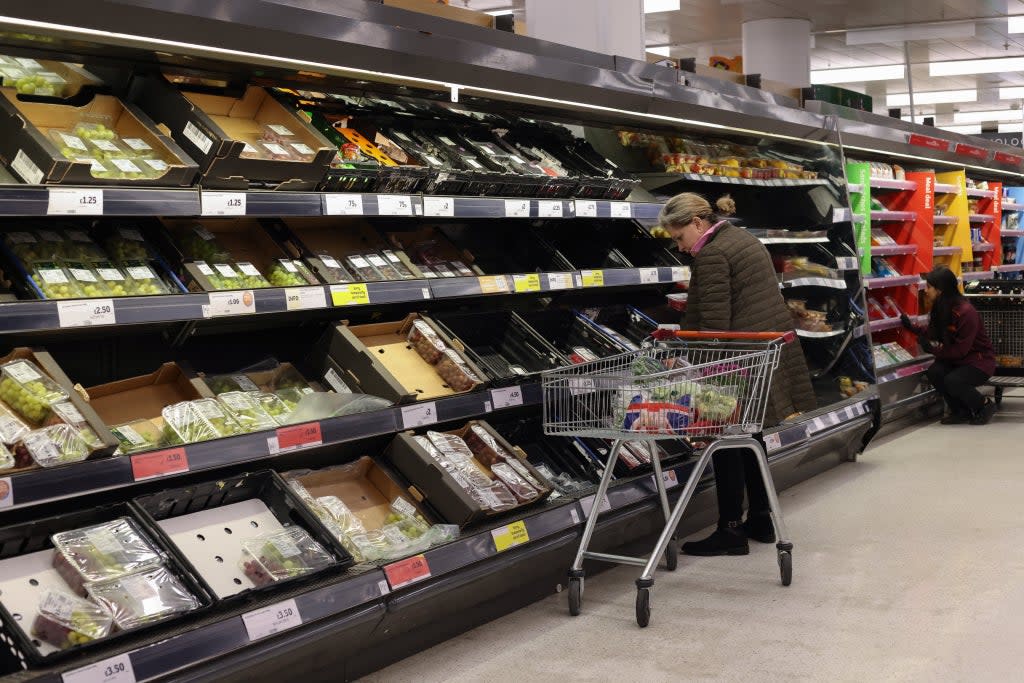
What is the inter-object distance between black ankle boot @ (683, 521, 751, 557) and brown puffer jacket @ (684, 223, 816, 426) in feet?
1.68

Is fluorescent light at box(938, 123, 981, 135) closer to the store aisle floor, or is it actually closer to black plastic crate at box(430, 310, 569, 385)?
the store aisle floor

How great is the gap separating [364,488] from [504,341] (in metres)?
1.06

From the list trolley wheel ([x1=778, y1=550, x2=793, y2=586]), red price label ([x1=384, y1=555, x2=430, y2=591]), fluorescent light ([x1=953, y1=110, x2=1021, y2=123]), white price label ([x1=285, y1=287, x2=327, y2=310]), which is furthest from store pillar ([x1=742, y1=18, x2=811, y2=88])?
fluorescent light ([x1=953, y1=110, x2=1021, y2=123])

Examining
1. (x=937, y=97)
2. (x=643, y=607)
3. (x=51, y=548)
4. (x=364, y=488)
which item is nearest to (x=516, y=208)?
(x=364, y=488)

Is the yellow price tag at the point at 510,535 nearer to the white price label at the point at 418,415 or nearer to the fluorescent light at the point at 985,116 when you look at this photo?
the white price label at the point at 418,415

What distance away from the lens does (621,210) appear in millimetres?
4953

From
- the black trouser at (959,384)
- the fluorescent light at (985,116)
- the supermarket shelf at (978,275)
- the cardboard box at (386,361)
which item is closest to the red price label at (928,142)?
the supermarket shelf at (978,275)

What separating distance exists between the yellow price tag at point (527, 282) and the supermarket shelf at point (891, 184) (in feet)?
14.5

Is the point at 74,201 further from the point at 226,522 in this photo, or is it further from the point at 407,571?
the point at 407,571

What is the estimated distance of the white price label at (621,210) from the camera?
16.1 feet

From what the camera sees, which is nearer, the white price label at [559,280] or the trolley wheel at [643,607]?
the trolley wheel at [643,607]

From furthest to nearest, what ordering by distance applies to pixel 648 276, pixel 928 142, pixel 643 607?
pixel 928 142, pixel 648 276, pixel 643 607

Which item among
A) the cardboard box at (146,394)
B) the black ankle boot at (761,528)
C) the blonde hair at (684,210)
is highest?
the blonde hair at (684,210)

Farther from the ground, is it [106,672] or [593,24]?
[593,24]
